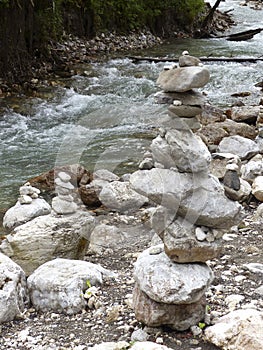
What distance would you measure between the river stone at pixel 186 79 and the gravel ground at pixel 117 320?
4.66ft

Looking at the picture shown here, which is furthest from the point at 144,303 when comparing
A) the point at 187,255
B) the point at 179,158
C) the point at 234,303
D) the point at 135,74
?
the point at 135,74

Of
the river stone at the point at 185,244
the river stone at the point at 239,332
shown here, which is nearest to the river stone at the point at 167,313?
the river stone at the point at 239,332

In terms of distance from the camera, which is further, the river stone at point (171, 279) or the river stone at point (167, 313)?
the river stone at point (167, 313)

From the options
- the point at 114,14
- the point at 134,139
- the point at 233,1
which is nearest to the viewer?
the point at 134,139

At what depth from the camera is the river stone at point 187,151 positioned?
299 centimetres

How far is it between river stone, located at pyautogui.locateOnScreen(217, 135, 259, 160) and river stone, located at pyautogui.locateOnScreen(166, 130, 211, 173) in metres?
4.68

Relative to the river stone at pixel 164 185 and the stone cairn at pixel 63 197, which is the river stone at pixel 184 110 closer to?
the river stone at pixel 164 185

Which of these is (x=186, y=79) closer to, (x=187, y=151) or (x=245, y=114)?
(x=187, y=151)

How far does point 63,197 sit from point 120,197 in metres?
0.90

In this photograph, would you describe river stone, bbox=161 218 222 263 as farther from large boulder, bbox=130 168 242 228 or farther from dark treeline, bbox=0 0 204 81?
dark treeline, bbox=0 0 204 81

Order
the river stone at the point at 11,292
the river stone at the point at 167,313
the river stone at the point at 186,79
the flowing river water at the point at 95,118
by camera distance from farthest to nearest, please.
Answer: the flowing river water at the point at 95,118
the river stone at the point at 11,292
the river stone at the point at 167,313
the river stone at the point at 186,79

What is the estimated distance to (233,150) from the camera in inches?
305

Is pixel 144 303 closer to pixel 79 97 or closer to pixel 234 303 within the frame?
pixel 234 303

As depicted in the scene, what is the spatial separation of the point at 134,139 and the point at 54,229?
193 inches
